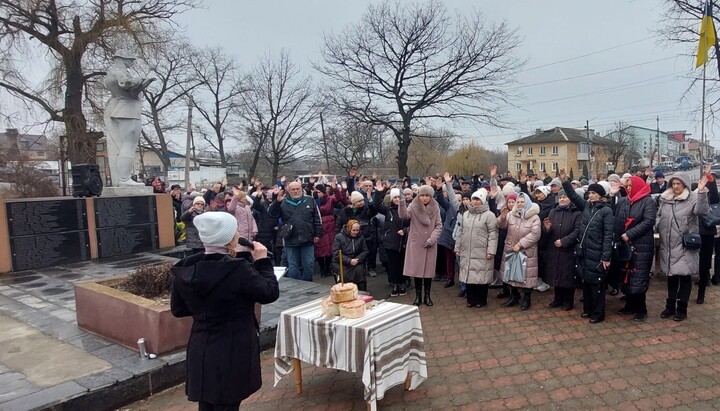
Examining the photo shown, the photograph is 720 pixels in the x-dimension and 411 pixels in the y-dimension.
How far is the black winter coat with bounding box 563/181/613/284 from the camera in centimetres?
538

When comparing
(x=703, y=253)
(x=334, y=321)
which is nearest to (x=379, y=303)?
(x=334, y=321)

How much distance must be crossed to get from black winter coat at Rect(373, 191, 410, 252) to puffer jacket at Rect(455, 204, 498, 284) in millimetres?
1075

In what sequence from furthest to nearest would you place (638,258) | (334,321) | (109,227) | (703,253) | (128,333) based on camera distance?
(109,227) < (703,253) < (638,258) < (128,333) < (334,321)

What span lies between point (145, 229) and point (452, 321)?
26.7 ft

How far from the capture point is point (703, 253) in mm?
6488

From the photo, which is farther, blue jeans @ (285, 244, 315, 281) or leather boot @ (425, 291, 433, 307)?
blue jeans @ (285, 244, 315, 281)

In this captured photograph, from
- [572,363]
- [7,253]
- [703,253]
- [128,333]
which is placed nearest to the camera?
[572,363]

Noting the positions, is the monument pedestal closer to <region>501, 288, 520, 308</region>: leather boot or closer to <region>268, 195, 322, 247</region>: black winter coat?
<region>268, 195, 322, 247</region>: black winter coat

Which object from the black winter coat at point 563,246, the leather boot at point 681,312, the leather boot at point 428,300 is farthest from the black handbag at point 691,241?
the leather boot at point 428,300

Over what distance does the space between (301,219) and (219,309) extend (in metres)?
4.76

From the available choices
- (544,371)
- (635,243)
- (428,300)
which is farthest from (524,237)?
(544,371)

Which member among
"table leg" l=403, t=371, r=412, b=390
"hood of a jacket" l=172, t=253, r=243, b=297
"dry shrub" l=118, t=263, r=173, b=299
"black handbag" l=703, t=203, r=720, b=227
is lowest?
"table leg" l=403, t=371, r=412, b=390

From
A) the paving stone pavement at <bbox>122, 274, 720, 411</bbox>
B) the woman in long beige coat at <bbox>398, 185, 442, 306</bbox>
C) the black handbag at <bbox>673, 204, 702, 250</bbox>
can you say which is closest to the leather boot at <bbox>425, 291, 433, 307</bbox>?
the woman in long beige coat at <bbox>398, 185, 442, 306</bbox>

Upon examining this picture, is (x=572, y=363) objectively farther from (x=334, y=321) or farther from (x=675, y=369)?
(x=334, y=321)
